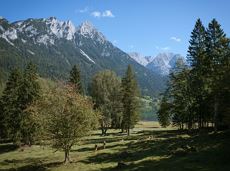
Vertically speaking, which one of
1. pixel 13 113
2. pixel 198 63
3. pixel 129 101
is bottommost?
pixel 13 113

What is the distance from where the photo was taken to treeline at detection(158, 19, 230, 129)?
5141cm

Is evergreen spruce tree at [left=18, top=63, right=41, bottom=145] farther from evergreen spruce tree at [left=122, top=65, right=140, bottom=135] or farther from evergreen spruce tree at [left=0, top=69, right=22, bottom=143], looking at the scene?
evergreen spruce tree at [left=122, top=65, right=140, bottom=135]

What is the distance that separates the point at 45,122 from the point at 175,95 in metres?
34.2

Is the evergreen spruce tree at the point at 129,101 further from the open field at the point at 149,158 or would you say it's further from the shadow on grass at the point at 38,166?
the shadow on grass at the point at 38,166

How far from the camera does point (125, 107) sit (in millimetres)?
77875

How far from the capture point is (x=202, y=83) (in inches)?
2329

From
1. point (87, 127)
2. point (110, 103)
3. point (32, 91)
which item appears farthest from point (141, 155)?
point (110, 103)

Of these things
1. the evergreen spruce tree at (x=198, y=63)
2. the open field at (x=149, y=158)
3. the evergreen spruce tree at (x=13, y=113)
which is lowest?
the open field at (x=149, y=158)

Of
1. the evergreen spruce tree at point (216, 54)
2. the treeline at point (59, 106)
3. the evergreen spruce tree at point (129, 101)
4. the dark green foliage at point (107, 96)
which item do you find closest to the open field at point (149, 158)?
the treeline at point (59, 106)

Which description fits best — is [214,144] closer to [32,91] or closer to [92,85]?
[32,91]

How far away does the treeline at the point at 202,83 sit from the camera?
5141cm

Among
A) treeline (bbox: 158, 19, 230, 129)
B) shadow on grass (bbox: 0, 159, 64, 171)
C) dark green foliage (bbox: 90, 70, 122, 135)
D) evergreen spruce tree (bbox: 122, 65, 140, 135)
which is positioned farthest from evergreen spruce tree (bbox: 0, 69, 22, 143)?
treeline (bbox: 158, 19, 230, 129)

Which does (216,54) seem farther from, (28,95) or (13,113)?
(13,113)

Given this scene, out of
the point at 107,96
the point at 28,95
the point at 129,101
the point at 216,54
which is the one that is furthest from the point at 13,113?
the point at 216,54
